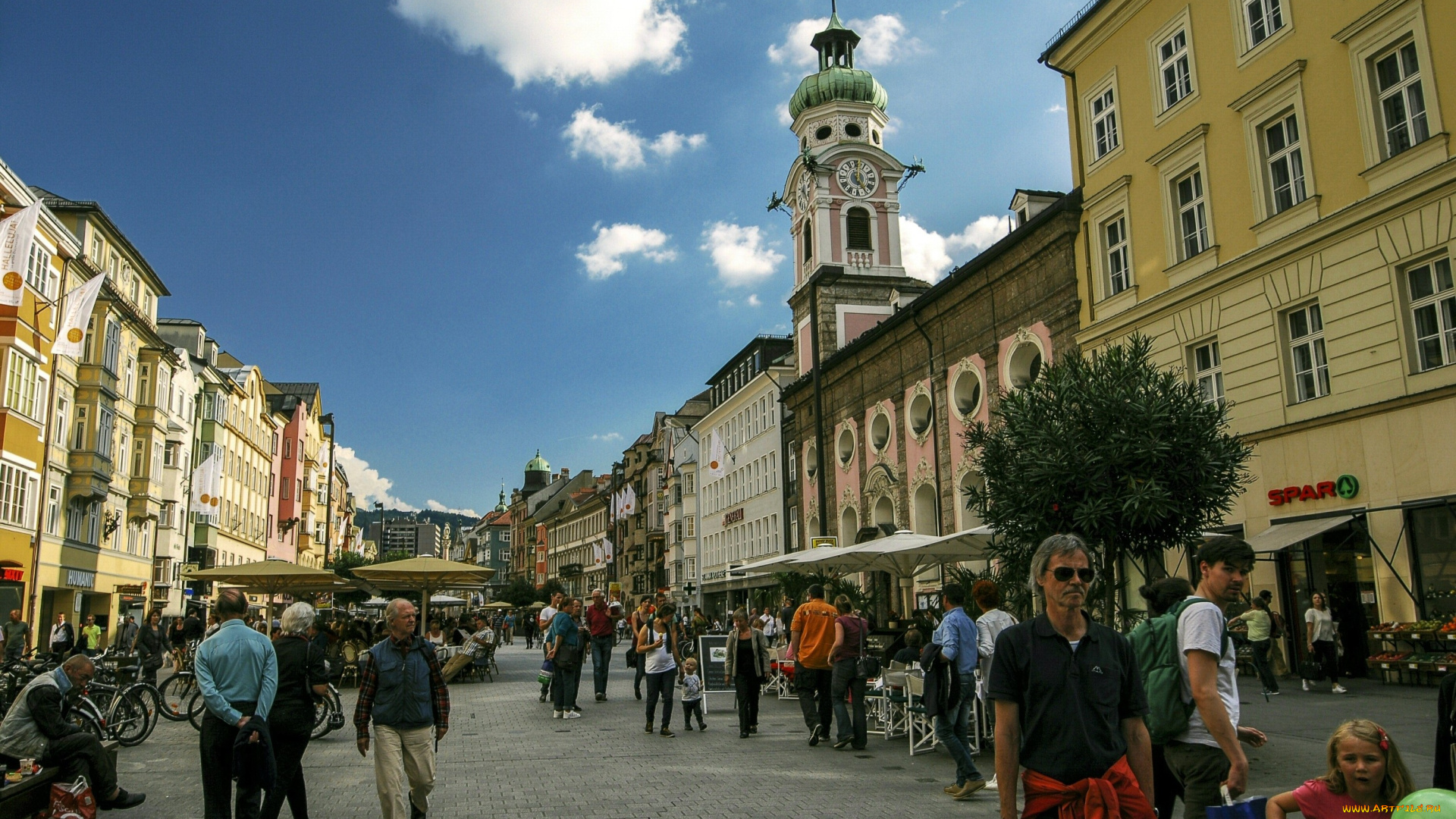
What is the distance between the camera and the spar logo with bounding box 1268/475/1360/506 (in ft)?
56.9

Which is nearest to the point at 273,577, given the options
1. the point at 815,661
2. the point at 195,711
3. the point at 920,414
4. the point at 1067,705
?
the point at 195,711

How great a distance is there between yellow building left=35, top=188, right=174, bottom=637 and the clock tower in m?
26.9

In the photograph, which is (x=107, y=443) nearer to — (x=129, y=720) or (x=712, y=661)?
(x=129, y=720)

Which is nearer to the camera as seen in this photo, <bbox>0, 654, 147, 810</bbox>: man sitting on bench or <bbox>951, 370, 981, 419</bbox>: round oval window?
<bbox>0, 654, 147, 810</bbox>: man sitting on bench

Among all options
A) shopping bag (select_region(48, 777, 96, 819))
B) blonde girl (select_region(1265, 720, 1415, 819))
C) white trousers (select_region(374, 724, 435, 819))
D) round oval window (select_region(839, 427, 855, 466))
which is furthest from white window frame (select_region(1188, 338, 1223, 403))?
round oval window (select_region(839, 427, 855, 466))

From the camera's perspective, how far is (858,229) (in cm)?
4850

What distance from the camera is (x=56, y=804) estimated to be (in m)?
7.38

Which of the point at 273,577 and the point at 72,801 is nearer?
the point at 72,801

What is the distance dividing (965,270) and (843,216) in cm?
1779

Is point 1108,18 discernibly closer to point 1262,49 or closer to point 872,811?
point 1262,49

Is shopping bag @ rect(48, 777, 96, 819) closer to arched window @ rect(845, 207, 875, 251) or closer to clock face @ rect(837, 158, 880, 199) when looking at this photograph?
arched window @ rect(845, 207, 875, 251)

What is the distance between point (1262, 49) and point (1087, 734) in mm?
19879

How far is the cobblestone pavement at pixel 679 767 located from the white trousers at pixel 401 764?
1.19m

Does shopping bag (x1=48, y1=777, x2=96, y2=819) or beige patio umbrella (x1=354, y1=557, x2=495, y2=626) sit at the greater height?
beige patio umbrella (x1=354, y1=557, x2=495, y2=626)
